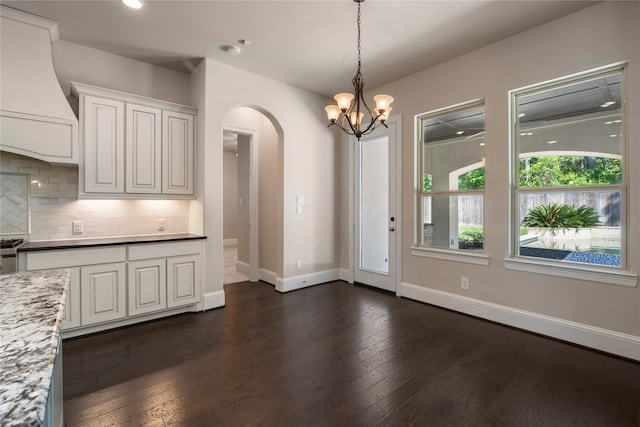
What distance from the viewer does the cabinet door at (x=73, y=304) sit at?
2764mm

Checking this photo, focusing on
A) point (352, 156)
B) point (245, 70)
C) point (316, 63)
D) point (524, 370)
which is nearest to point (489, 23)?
point (316, 63)

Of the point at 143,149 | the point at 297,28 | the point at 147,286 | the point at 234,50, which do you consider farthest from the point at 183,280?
Answer: the point at 297,28

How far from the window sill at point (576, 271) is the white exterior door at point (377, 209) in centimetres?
145

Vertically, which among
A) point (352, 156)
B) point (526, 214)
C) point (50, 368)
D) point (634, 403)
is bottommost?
point (634, 403)

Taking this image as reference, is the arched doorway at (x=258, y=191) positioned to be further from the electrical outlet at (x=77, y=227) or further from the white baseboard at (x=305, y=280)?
the electrical outlet at (x=77, y=227)

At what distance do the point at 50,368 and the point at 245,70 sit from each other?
3903mm

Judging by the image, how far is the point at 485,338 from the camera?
288 centimetres

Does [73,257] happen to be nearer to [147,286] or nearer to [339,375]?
[147,286]

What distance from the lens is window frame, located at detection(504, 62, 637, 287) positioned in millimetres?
2545

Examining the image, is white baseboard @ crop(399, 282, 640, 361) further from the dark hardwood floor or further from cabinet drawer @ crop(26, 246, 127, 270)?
cabinet drawer @ crop(26, 246, 127, 270)

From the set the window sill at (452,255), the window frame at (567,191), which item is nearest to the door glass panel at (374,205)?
the window sill at (452,255)

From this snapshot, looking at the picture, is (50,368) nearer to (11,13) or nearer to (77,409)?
(77,409)

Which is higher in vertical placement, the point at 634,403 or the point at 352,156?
the point at 352,156

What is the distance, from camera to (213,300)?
12.0 feet
